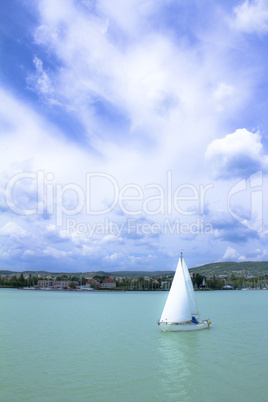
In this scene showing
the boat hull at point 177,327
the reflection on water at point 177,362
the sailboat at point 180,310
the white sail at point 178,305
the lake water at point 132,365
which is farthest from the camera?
the white sail at point 178,305

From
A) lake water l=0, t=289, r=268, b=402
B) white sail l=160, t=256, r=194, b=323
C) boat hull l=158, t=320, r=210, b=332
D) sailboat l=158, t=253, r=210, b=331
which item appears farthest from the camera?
white sail l=160, t=256, r=194, b=323

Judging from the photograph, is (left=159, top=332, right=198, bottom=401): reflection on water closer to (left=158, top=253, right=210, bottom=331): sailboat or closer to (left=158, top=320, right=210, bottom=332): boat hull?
(left=158, top=320, right=210, bottom=332): boat hull

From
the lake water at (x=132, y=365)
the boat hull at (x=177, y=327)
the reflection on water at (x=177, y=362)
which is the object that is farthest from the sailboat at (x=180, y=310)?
the lake water at (x=132, y=365)

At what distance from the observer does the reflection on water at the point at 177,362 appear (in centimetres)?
2277

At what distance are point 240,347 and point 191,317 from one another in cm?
909

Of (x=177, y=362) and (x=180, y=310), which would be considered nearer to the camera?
(x=177, y=362)

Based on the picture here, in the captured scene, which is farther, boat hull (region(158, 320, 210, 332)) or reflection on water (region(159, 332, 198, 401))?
boat hull (region(158, 320, 210, 332))

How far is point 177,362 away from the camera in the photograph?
30.5m

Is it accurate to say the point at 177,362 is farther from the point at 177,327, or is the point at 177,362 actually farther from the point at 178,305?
the point at 178,305

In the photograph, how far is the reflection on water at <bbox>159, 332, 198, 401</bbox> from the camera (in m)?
22.8

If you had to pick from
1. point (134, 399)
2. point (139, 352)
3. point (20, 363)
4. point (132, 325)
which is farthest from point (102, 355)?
point (132, 325)

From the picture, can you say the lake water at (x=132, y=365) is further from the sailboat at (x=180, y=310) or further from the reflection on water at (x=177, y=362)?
the sailboat at (x=180, y=310)

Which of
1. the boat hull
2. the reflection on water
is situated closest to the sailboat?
the boat hull

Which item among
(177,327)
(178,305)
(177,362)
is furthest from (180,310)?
(177,362)
